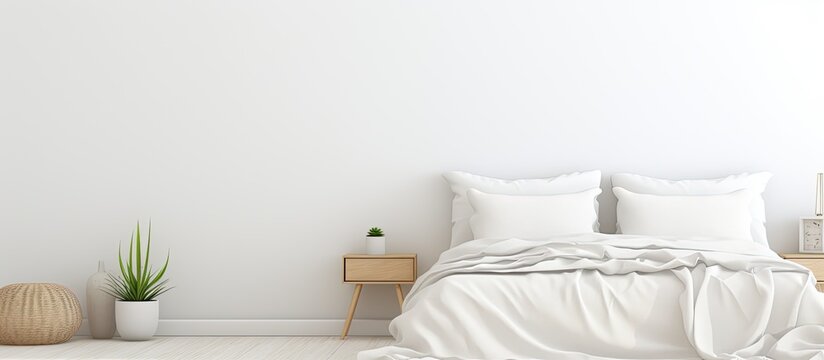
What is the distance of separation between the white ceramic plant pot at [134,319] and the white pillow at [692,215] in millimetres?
2912

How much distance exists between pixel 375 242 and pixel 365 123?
781 mm

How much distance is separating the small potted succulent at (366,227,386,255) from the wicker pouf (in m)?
1.82

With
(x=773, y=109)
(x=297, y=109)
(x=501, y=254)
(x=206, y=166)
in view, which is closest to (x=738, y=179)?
(x=773, y=109)

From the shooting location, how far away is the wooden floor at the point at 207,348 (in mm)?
5234

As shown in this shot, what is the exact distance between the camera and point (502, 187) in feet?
19.6

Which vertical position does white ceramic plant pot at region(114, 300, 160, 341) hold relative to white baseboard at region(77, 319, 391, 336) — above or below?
above

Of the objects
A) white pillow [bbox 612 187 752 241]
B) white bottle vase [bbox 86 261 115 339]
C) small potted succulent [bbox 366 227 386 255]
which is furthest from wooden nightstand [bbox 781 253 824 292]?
white bottle vase [bbox 86 261 115 339]

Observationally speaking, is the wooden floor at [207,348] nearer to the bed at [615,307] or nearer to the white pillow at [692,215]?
the bed at [615,307]

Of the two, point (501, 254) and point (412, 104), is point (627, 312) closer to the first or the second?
point (501, 254)

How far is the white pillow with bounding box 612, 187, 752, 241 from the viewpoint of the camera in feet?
18.5

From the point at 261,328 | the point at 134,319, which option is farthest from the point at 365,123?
the point at 134,319

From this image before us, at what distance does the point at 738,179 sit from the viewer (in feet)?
→ 19.6

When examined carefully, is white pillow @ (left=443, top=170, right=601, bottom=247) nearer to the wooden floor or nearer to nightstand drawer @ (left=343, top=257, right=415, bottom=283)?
nightstand drawer @ (left=343, top=257, right=415, bottom=283)

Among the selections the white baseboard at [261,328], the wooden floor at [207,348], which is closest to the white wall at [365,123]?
the white baseboard at [261,328]
